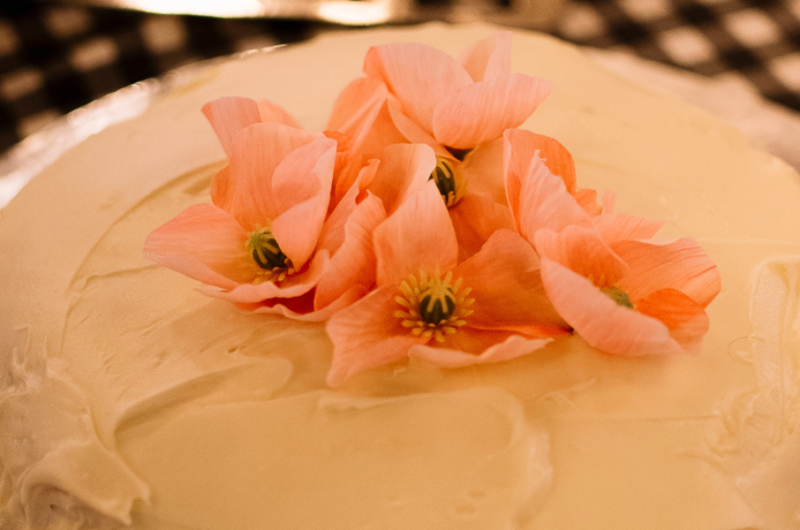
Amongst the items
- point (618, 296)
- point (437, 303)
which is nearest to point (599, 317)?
point (618, 296)

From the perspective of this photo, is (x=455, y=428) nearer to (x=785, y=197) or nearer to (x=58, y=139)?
(x=785, y=197)

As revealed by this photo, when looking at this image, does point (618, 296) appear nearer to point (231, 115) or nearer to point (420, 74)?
point (420, 74)

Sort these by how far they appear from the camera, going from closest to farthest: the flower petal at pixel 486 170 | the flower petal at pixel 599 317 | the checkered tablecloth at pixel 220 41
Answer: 1. the flower petal at pixel 599 317
2. the flower petal at pixel 486 170
3. the checkered tablecloth at pixel 220 41

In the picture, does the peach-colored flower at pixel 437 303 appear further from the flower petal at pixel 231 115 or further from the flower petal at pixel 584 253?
the flower petal at pixel 231 115

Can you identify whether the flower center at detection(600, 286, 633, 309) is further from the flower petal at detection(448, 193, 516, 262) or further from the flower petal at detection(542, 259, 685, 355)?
the flower petal at detection(448, 193, 516, 262)

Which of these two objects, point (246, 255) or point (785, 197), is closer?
point (246, 255)

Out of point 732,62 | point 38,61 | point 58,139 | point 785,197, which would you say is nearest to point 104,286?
point 58,139

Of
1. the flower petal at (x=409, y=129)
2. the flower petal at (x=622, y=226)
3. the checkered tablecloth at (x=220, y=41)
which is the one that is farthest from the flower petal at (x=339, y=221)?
the checkered tablecloth at (x=220, y=41)
